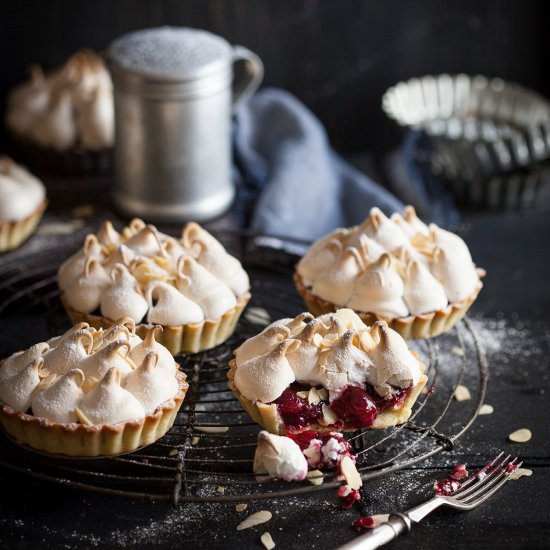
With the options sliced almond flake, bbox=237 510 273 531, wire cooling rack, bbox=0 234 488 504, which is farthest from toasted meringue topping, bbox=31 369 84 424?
sliced almond flake, bbox=237 510 273 531

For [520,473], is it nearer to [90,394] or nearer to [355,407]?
[355,407]

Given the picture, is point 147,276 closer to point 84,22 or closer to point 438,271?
point 438,271

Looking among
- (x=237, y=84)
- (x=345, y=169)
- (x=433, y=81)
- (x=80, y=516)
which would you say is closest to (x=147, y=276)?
(x=80, y=516)

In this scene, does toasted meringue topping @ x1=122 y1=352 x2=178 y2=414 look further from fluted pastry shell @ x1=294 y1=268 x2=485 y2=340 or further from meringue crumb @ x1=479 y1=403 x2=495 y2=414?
meringue crumb @ x1=479 y1=403 x2=495 y2=414

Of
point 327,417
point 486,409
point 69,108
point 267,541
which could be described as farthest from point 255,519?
point 69,108

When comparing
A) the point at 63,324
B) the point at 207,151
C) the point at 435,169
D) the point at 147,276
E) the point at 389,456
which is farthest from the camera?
the point at 435,169

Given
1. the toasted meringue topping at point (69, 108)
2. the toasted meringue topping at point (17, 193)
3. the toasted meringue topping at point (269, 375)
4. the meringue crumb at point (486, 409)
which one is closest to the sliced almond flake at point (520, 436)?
the meringue crumb at point (486, 409)
